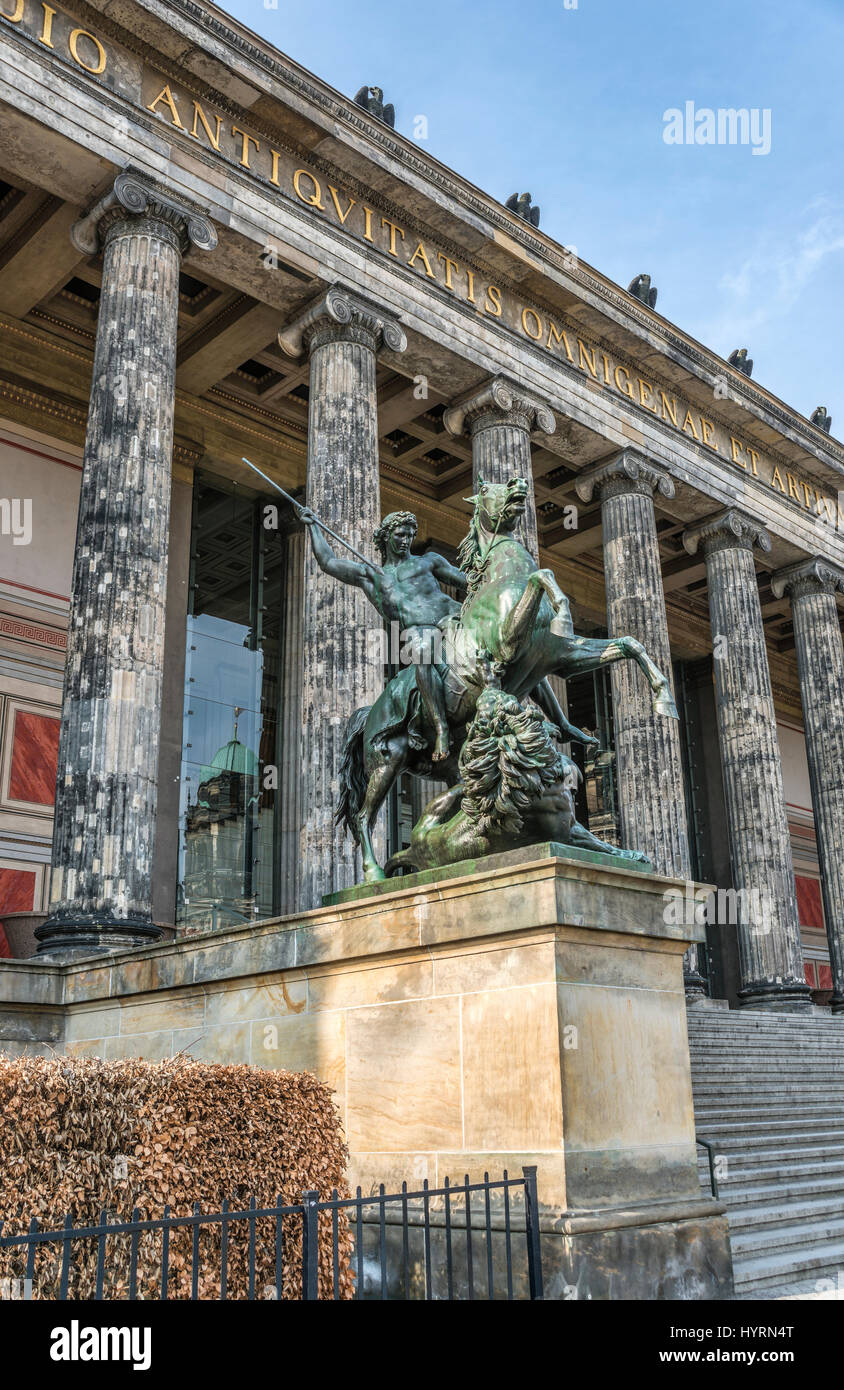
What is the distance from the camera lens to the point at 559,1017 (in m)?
6.28

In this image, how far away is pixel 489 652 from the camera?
8078 millimetres

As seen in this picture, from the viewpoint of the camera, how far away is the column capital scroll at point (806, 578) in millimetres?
26172

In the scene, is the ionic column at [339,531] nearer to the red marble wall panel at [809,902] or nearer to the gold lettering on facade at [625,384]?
the gold lettering on facade at [625,384]

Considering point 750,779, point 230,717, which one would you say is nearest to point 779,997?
point 750,779

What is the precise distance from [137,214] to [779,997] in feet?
53.5

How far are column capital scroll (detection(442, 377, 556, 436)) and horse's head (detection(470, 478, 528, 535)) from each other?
36.8 ft

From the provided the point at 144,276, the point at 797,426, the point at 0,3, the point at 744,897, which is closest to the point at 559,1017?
the point at 144,276

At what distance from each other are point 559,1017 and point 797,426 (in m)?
22.1

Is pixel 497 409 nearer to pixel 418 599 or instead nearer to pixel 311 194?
pixel 311 194

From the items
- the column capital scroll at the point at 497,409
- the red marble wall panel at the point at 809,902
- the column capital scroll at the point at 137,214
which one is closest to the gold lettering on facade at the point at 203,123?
the column capital scroll at the point at 137,214

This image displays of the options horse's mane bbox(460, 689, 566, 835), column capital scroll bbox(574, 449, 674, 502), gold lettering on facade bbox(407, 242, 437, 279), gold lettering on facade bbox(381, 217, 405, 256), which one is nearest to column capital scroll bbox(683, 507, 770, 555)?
column capital scroll bbox(574, 449, 674, 502)

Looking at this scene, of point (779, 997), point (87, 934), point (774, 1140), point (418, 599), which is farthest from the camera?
point (779, 997)

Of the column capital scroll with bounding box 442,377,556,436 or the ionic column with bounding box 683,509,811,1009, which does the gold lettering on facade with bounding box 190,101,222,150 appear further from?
the ionic column with bounding box 683,509,811,1009

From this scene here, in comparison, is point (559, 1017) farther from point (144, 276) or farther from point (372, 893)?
point (144, 276)
